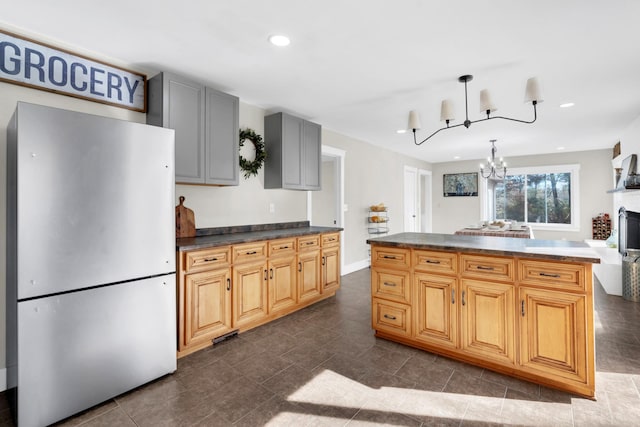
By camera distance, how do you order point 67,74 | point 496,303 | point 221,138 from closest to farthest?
point 496,303
point 67,74
point 221,138

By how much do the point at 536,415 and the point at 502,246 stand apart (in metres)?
1.09

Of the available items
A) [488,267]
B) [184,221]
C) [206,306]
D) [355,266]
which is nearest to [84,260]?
[206,306]

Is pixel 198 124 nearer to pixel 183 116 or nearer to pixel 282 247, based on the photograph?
pixel 183 116

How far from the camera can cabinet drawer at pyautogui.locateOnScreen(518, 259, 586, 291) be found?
2.01 m

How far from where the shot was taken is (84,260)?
1.91 meters

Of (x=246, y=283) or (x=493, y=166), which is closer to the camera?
(x=246, y=283)

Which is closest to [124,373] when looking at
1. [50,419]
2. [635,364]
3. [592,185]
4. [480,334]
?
[50,419]

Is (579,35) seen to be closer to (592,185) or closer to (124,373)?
(124,373)

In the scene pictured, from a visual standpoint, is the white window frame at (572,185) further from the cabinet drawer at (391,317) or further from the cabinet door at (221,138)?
the cabinet door at (221,138)

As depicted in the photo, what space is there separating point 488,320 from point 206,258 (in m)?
2.30

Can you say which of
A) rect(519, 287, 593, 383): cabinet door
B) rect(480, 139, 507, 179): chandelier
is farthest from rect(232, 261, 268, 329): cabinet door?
rect(480, 139, 507, 179): chandelier

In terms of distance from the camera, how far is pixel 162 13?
2055 millimetres

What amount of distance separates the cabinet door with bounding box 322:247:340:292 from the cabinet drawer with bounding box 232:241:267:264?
3.41 feet

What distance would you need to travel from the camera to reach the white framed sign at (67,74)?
2.18 meters
